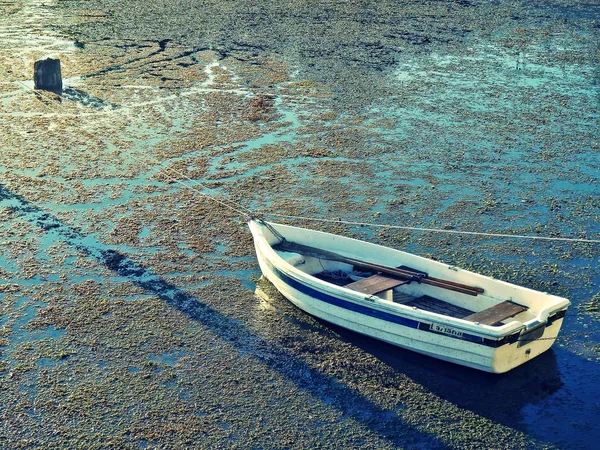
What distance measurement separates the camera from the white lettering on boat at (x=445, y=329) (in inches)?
385

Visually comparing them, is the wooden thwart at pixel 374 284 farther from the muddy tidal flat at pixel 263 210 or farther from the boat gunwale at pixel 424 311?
the muddy tidal flat at pixel 263 210

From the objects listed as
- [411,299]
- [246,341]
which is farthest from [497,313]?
[246,341]

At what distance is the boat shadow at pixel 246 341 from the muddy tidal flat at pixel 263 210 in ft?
0.12

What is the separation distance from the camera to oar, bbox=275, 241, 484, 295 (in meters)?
11.0

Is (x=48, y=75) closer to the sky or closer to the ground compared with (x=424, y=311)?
closer to the sky

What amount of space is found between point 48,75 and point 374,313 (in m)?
13.5

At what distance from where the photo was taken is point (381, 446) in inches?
346

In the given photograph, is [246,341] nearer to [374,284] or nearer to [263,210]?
[374,284]

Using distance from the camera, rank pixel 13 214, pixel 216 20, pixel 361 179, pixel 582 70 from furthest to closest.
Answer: pixel 216 20 < pixel 582 70 < pixel 361 179 < pixel 13 214

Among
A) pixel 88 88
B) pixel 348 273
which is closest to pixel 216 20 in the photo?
pixel 88 88

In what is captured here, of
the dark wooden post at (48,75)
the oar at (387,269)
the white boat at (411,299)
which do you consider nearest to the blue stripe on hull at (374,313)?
the white boat at (411,299)

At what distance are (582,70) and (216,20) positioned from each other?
43.3 ft

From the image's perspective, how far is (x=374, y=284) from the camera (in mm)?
11086

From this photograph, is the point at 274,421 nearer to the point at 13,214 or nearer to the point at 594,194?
the point at 13,214
